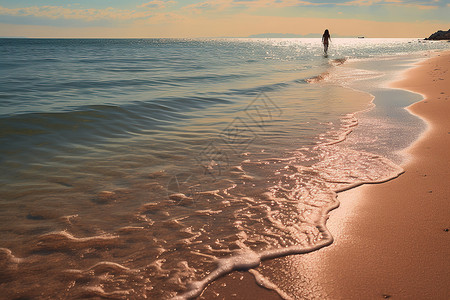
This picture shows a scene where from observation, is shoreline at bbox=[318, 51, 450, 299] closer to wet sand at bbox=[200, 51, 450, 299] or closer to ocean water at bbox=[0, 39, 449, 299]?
wet sand at bbox=[200, 51, 450, 299]

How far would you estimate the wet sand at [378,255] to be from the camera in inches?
96.8

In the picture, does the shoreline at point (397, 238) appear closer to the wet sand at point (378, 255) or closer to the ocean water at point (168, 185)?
the wet sand at point (378, 255)

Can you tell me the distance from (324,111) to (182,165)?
532 cm

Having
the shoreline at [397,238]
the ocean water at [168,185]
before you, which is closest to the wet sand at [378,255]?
the shoreline at [397,238]

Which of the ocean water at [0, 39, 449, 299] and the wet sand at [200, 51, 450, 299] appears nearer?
the wet sand at [200, 51, 450, 299]

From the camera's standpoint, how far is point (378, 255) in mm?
2848

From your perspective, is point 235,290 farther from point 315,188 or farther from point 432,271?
point 315,188

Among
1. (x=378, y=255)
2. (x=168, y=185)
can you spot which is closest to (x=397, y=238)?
(x=378, y=255)

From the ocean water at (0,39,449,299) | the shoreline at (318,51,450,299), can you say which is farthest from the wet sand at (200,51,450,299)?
the ocean water at (0,39,449,299)

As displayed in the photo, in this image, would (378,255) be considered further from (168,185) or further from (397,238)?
(168,185)

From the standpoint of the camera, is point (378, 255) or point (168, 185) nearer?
point (378, 255)

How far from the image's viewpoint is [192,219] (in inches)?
141

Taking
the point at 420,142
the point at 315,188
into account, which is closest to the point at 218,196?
the point at 315,188

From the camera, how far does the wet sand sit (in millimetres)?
2459
